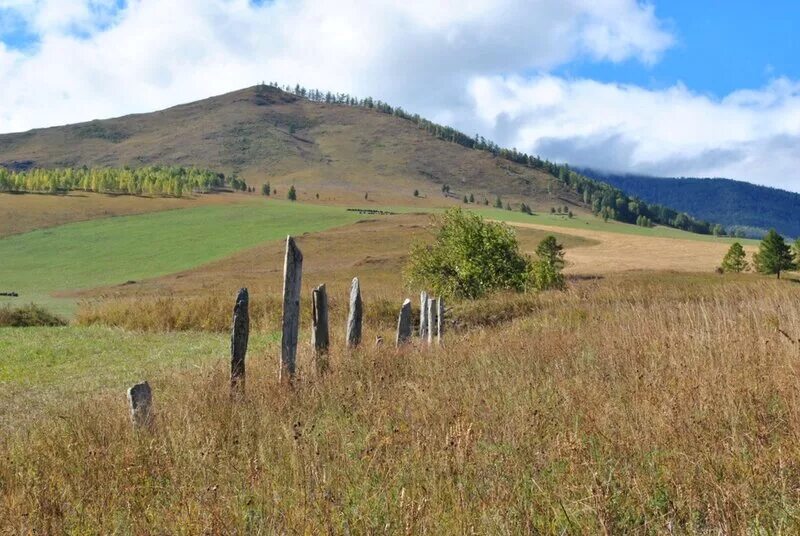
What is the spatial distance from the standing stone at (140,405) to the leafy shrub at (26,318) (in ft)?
77.9

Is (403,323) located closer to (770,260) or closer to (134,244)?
(770,260)

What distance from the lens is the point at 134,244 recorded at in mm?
85438

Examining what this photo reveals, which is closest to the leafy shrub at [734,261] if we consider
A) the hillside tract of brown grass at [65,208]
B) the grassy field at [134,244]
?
the grassy field at [134,244]

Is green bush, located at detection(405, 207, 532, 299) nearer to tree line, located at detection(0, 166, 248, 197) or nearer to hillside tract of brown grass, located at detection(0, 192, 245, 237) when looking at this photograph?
hillside tract of brown grass, located at detection(0, 192, 245, 237)

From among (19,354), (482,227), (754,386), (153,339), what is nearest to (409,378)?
(754,386)

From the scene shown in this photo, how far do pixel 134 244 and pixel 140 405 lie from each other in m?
84.1

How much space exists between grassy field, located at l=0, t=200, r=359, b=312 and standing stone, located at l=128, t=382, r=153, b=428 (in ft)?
132

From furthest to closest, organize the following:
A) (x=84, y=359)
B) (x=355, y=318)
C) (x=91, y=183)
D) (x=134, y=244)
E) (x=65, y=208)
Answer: (x=91, y=183), (x=65, y=208), (x=134, y=244), (x=84, y=359), (x=355, y=318)

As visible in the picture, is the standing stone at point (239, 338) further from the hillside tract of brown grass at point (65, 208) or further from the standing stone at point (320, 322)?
the hillside tract of brown grass at point (65, 208)

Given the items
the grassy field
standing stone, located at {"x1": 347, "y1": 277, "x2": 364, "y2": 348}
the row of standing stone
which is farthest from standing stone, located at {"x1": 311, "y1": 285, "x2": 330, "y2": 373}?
the grassy field

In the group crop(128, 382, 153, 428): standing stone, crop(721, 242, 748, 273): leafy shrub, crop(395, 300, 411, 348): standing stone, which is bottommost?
crop(721, 242, 748, 273): leafy shrub

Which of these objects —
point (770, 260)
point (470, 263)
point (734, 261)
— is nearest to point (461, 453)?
point (470, 263)

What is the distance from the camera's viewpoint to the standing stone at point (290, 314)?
9.55m

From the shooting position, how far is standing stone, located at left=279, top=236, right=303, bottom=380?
955cm
